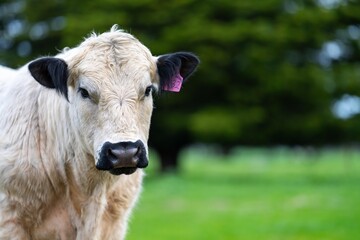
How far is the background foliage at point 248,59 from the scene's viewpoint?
28.2 metres

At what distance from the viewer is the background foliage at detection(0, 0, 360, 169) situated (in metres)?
28.2

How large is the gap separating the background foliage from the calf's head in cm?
2125

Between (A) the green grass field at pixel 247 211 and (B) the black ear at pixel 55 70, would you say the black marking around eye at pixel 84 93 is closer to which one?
(B) the black ear at pixel 55 70

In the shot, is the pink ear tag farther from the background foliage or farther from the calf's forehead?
the background foliage

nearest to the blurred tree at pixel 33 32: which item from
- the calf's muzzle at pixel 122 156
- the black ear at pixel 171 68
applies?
the black ear at pixel 171 68

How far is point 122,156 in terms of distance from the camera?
5.31 meters

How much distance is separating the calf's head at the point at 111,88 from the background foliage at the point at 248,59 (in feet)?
69.7

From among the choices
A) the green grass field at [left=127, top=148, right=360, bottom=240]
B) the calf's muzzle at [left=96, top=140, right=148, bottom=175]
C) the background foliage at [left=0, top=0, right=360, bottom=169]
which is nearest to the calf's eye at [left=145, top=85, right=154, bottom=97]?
the calf's muzzle at [left=96, top=140, right=148, bottom=175]

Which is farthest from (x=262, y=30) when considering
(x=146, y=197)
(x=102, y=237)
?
(x=102, y=237)

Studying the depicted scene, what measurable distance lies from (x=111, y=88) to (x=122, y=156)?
59cm

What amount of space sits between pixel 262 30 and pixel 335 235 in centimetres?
1719

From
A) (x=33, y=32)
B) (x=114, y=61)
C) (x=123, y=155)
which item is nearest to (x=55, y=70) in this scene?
(x=114, y=61)

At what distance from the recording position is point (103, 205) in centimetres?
634

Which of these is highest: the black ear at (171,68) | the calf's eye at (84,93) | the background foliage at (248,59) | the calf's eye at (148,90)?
the background foliage at (248,59)
